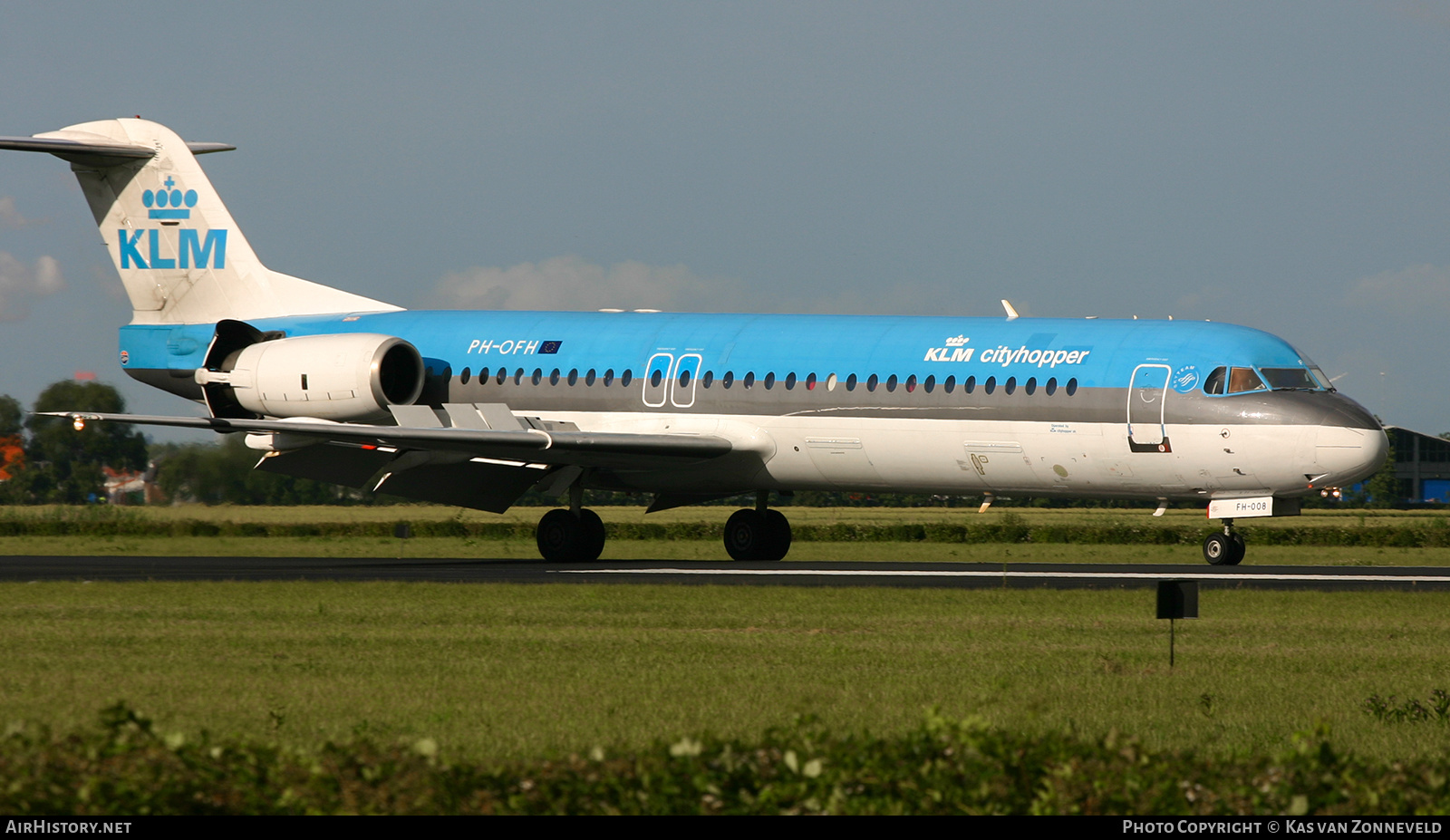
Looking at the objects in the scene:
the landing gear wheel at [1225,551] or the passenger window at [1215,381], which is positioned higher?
the passenger window at [1215,381]

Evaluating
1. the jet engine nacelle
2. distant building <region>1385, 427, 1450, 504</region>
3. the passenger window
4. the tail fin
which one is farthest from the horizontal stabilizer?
distant building <region>1385, 427, 1450, 504</region>

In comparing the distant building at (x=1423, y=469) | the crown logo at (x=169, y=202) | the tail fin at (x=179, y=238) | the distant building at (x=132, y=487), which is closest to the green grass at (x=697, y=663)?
the tail fin at (x=179, y=238)

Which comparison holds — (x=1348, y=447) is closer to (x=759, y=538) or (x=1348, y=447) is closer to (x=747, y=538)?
(x=759, y=538)

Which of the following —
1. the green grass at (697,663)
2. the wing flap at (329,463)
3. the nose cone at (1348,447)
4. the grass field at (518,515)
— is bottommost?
the green grass at (697,663)

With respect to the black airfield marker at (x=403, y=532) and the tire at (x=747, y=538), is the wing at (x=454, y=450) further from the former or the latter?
the black airfield marker at (x=403, y=532)

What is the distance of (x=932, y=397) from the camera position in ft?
94.7

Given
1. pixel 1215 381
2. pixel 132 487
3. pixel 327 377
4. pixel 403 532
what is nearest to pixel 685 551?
pixel 327 377

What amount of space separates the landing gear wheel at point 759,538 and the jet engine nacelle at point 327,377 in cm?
685

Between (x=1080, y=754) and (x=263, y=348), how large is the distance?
89.9 feet

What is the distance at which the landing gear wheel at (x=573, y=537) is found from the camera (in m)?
31.7

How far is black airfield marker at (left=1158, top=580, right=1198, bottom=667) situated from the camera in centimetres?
1524

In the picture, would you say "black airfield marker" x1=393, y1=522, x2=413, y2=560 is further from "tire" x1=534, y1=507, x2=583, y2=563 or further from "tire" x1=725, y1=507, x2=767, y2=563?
"tire" x1=725, y1=507, x2=767, y2=563

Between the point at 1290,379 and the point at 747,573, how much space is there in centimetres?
940
